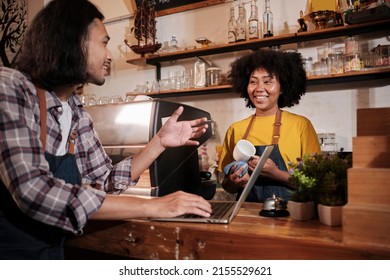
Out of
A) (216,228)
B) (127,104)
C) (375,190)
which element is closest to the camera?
(375,190)

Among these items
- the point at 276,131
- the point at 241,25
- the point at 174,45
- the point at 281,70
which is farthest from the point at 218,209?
the point at 174,45

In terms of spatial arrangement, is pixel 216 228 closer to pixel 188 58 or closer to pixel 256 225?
pixel 256 225

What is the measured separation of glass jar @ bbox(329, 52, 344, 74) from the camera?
2863 mm

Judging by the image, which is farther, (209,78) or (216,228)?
(209,78)

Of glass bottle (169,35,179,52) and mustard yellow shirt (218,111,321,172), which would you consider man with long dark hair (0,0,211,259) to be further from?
glass bottle (169,35,179,52)

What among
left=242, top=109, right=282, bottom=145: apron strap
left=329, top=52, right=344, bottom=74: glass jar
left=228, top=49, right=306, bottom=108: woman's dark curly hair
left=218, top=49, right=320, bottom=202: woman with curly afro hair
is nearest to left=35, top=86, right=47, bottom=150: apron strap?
left=218, top=49, right=320, bottom=202: woman with curly afro hair

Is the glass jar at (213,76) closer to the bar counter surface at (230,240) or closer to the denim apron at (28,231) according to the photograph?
the bar counter surface at (230,240)

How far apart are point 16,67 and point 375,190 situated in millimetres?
1198

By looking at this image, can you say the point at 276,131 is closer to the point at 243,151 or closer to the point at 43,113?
the point at 243,151

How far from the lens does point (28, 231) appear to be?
1.08m

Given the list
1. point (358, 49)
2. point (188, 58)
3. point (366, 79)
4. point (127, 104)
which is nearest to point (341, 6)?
point (358, 49)

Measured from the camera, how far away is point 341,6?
9.66 ft

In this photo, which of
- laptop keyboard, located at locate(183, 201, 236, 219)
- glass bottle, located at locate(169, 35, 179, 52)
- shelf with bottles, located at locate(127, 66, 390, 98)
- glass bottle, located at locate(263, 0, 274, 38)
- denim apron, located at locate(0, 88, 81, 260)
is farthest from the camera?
glass bottle, located at locate(169, 35, 179, 52)

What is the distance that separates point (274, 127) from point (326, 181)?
1.10 metres
